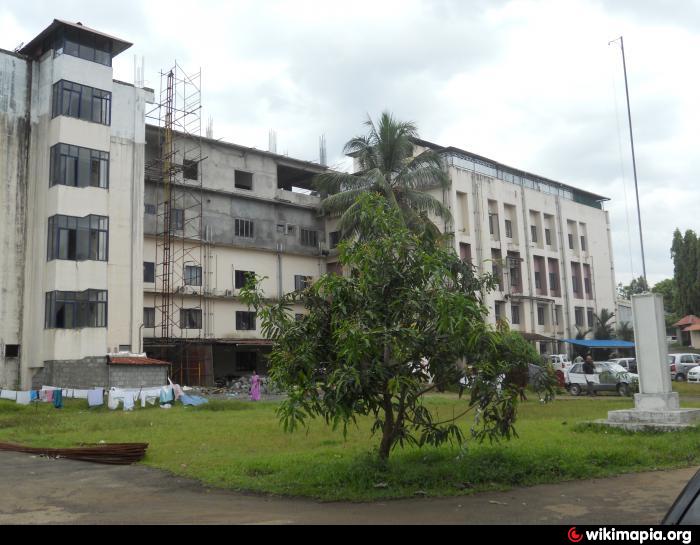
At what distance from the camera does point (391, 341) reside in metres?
7.99

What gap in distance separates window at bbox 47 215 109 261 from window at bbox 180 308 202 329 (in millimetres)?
7345

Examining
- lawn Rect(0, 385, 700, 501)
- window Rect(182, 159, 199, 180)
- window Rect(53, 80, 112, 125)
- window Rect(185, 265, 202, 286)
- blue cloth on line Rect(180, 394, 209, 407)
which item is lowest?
lawn Rect(0, 385, 700, 501)

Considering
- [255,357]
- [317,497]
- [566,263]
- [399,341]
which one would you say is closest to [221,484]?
[317,497]

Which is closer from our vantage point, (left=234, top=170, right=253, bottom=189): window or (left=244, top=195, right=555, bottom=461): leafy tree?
(left=244, top=195, right=555, bottom=461): leafy tree

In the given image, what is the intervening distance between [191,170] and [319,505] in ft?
110

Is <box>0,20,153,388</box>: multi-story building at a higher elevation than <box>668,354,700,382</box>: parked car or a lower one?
higher

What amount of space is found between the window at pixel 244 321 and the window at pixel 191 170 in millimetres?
8668

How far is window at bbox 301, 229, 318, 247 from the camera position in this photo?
144 ft

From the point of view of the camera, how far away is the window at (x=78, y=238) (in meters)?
29.1

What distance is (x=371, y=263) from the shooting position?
8719 millimetres

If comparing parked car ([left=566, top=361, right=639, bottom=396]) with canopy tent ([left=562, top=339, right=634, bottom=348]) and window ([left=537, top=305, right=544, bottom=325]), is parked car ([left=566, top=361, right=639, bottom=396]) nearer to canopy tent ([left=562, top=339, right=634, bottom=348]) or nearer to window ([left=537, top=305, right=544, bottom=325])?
canopy tent ([left=562, top=339, right=634, bottom=348])

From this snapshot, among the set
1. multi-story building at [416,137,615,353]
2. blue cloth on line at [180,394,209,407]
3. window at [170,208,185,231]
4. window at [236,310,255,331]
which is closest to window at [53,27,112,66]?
window at [170,208,185,231]

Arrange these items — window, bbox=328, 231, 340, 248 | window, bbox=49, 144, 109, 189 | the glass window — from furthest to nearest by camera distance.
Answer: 1. window, bbox=328, 231, 340, 248
2. the glass window
3. window, bbox=49, 144, 109, 189

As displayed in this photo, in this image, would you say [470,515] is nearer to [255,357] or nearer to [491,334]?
[491,334]
